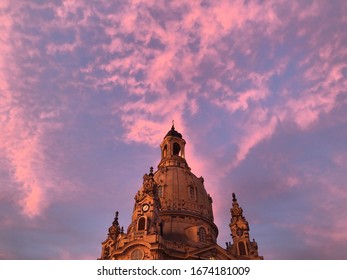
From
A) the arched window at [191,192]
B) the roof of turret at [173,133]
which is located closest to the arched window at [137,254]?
the arched window at [191,192]

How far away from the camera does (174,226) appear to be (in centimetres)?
5844

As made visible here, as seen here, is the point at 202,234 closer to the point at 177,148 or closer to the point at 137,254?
the point at 137,254

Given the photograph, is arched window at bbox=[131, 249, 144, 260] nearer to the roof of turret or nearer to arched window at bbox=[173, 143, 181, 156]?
arched window at bbox=[173, 143, 181, 156]

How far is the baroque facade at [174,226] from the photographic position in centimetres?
4756

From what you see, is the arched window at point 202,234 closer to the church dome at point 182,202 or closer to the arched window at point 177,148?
the church dome at point 182,202

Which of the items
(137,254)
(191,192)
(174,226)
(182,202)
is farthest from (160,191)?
(137,254)

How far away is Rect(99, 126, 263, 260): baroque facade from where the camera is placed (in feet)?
156
